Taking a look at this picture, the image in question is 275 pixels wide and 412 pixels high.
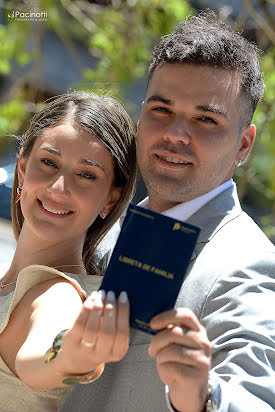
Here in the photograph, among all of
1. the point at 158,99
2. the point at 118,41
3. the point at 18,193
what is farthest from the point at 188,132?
the point at 118,41

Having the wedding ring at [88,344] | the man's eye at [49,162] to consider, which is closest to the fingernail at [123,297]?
the wedding ring at [88,344]

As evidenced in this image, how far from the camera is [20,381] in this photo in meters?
2.15

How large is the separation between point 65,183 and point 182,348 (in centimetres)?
86

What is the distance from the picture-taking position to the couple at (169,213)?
5.23 ft

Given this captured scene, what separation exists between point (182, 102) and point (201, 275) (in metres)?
0.65

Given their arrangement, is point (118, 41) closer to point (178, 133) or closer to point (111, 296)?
point (178, 133)

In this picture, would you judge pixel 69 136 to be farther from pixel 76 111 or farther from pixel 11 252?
pixel 11 252

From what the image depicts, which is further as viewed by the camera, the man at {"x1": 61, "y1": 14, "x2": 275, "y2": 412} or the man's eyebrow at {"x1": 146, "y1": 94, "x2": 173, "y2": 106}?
the man's eyebrow at {"x1": 146, "y1": 94, "x2": 173, "y2": 106}

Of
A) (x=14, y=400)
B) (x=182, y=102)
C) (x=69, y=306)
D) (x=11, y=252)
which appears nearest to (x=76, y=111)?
(x=182, y=102)

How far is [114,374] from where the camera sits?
2.23 m

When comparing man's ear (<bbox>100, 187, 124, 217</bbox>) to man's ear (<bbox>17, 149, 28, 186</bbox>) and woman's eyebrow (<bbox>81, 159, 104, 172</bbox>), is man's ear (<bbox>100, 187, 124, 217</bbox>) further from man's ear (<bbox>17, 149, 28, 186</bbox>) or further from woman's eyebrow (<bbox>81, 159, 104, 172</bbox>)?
man's ear (<bbox>17, 149, 28, 186</bbox>)

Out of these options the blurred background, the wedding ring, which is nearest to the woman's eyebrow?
the wedding ring

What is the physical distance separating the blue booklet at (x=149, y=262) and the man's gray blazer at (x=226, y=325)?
14.1 inches

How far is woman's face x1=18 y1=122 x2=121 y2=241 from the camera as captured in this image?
224 cm
